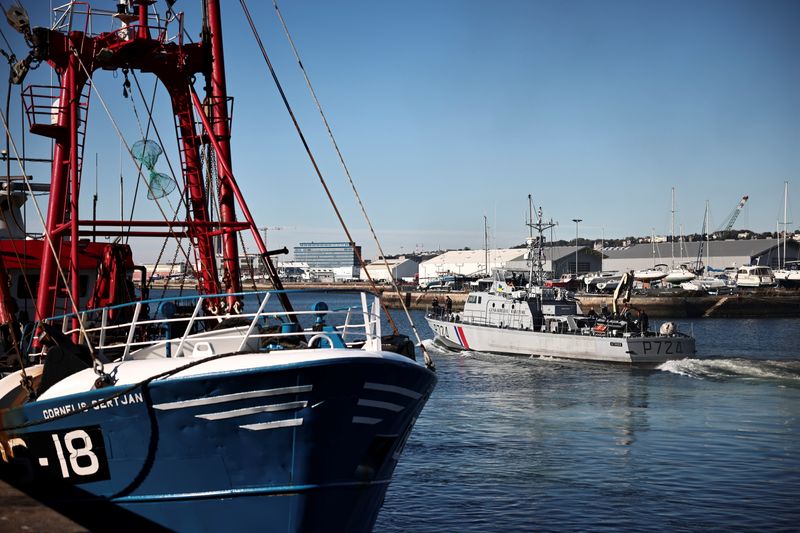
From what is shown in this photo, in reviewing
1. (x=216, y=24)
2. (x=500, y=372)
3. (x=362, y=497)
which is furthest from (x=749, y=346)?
(x=362, y=497)

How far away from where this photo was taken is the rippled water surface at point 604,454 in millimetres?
16438

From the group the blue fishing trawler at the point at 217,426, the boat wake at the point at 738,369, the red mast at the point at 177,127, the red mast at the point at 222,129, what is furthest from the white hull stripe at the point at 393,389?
the boat wake at the point at 738,369

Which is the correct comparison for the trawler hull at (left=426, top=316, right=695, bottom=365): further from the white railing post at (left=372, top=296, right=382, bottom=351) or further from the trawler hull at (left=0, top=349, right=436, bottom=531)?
the trawler hull at (left=0, top=349, right=436, bottom=531)

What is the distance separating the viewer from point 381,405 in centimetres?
1095

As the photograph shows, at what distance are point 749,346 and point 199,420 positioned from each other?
165 ft

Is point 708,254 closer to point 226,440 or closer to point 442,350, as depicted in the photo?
point 442,350

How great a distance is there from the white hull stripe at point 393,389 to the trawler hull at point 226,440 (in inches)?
1.1

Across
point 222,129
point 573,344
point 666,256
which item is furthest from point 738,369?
point 666,256

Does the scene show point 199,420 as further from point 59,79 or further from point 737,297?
point 737,297

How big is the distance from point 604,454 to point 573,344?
22732 mm

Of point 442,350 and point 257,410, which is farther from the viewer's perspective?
point 442,350

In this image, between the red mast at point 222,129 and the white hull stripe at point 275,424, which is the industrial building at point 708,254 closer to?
the red mast at point 222,129

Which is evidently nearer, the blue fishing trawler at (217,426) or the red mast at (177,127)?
the blue fishing trawler at (217,426)

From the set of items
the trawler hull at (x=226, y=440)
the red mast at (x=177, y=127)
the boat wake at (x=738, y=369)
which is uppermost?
the red mast at (x=177, y=127)
